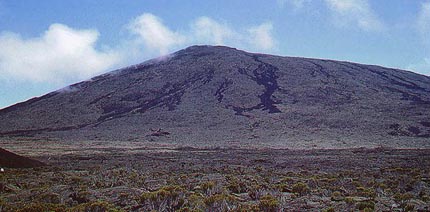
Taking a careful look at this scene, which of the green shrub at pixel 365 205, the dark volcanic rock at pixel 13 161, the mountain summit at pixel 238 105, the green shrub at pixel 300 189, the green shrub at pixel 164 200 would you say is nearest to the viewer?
the green shrub at pixel 365 205

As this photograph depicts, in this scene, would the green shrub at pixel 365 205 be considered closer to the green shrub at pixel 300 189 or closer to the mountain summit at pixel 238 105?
the green shrub at pixel 300 189

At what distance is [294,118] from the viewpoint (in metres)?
65.7

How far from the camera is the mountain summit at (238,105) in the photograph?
187 ft

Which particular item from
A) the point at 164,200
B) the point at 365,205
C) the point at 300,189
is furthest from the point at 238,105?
the point at 365,205

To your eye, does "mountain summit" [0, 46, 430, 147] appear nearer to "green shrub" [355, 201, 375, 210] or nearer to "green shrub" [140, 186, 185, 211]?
"green shrub" [355, 201, 375, 210]

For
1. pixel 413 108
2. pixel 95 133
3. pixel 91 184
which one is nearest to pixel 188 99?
pixel 95 133

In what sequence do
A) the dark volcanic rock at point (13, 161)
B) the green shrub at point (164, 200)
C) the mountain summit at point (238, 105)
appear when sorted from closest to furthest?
the green shrub at point (164, 200), the dark volcanic rock at point (13, 161), the mountain summit at point (238, 105)

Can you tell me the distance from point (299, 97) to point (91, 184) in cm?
6806

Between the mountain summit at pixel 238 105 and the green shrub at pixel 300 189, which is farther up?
the mountain summit at pixel 238 105

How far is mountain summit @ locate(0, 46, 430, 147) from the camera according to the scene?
187ft

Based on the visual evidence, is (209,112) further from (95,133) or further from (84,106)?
(84,106)

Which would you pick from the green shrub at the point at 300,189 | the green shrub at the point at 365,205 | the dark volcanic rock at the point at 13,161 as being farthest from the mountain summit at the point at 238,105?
the green shrub at the point at 365,205

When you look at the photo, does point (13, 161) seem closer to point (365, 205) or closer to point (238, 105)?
point (365, 205)

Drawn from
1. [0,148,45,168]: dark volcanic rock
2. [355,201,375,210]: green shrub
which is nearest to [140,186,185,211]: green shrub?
[355,201,375,210]: green shrub
